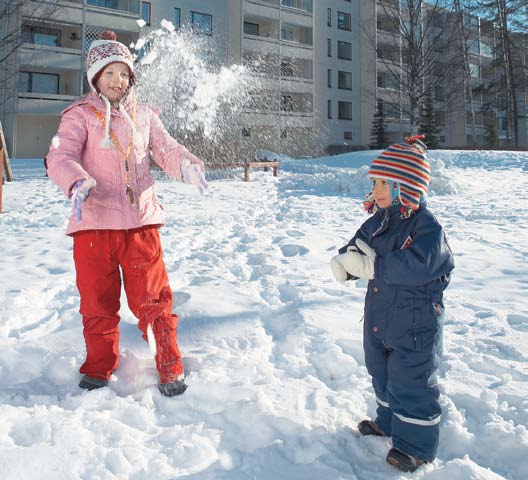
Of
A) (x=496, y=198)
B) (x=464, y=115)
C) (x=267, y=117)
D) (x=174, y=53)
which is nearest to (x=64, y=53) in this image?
(x=174, y=53)

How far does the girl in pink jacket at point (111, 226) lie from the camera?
2.54 metres

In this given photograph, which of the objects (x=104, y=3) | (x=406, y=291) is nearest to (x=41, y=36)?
(x=104, y=3)

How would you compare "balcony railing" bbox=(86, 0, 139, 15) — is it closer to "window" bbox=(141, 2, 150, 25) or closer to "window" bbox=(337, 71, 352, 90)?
"window" bbox=(141, 2, 150, 25)

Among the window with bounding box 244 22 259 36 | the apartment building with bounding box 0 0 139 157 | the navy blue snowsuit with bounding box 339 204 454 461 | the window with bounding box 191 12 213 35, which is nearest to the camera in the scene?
the navy blue snowsuit with bounding box 339 204 454 461

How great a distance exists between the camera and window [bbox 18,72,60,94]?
27.4 meters

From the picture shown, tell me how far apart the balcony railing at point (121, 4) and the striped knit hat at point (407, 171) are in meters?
29.7

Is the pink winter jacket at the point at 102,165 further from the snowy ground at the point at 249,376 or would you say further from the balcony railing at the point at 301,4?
Result: the balcony railing at the point at 301,4

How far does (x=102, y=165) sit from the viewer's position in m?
2.61

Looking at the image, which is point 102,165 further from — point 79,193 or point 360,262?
point 360,262

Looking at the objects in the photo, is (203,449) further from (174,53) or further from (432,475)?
(174,53)

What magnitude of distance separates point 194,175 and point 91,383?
3.97 feet

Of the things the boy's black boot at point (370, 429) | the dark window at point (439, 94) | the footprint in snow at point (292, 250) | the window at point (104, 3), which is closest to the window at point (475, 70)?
the dark window at point (439, 94)

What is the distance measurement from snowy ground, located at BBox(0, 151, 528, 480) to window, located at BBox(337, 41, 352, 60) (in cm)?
3466

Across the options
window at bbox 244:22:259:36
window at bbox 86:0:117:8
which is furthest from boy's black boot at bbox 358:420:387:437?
window at bbox 244:22:259:36
